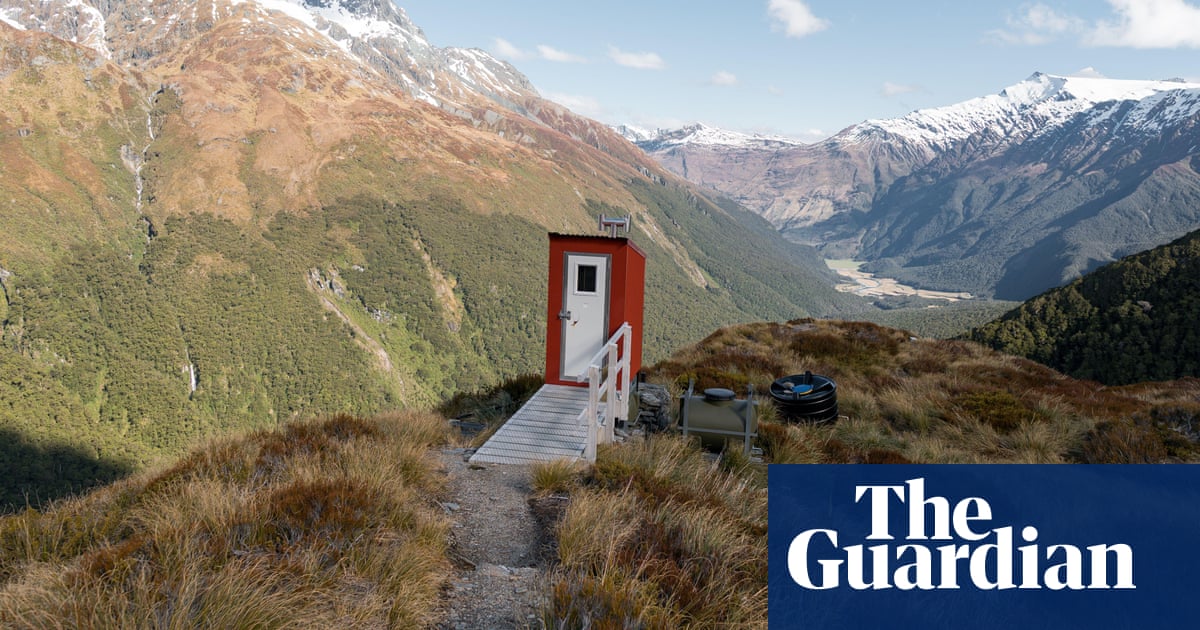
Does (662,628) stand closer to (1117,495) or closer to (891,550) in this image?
(891,550)

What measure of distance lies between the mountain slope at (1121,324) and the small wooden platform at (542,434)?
114ft

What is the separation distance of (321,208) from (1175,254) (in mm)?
203787

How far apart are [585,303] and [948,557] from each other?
7749 mm

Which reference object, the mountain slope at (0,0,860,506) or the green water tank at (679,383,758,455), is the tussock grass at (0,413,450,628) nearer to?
the green water tank at (679,383,758,455)

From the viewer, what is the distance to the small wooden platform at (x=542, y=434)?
8.04 metres

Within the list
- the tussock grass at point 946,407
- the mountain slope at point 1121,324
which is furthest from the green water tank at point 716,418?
the mountain slope at point 1121,324

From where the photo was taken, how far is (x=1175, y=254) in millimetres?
41094

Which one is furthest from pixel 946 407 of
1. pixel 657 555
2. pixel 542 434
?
pixel 657 555

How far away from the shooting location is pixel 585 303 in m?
11.7

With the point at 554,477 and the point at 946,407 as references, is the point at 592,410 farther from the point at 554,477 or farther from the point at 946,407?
the point at 946,407

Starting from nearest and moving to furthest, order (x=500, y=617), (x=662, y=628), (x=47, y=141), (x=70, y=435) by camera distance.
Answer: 1. (x=662, y=628)
2. (x=500, y=617)
3. (x=70, y=435)
4. (x=47, y=141)

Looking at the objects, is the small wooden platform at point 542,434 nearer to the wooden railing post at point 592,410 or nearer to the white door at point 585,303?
the wooden railing post at point 592,410

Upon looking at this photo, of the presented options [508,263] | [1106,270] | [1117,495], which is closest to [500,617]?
[1117,495]

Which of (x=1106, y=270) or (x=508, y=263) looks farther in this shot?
(x=508, y=263)
